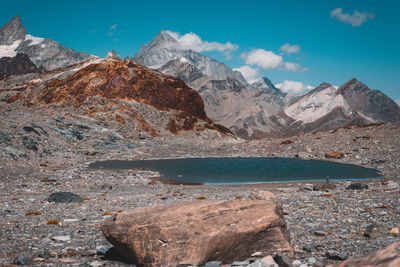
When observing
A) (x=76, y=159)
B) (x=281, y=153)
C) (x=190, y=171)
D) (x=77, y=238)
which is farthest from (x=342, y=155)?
(x=77, y=238)

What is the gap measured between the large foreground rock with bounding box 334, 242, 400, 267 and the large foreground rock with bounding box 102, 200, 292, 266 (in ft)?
9.31

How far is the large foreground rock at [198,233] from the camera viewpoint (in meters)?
9.11

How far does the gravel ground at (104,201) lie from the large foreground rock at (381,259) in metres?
2.75

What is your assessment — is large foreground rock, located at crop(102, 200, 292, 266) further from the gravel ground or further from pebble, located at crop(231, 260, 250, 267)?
the gravel ground

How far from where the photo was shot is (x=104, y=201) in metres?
21.5

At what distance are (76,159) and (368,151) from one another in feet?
175

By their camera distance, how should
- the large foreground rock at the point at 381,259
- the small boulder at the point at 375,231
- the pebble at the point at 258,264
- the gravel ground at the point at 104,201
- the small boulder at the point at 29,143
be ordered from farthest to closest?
the small boulder at the point at 29,143, the small boulder at the point at 375,231, the gravel ground at the point at 104,201, the pebble at the point at 258,264, the large foreground rock at the point at 381,259

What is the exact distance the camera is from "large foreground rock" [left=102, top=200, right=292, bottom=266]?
29.9ft

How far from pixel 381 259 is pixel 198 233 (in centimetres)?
484

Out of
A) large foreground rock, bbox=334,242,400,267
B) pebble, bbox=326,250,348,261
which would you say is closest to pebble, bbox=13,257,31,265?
large foreground rock, bbox=334,242,400,267

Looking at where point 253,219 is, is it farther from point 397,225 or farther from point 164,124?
point 164,124

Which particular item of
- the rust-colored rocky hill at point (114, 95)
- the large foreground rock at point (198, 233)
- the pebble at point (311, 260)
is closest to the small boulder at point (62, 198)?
the large foreground rock at point (198, 233)

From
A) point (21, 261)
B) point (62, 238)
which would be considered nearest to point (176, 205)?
point (21, 261)

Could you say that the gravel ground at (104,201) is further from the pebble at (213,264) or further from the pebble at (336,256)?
the pebble at (213,264)
